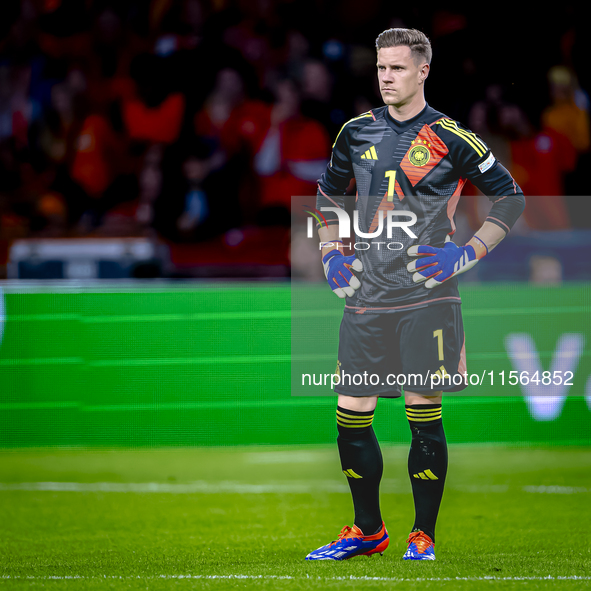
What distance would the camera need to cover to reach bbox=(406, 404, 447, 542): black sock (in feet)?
11.2

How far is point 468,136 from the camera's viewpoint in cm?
336

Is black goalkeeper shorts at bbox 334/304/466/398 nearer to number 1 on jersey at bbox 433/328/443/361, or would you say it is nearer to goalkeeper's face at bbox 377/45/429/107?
number 1 on jersey at bbox 433/328/443/361

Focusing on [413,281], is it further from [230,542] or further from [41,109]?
[41,109]

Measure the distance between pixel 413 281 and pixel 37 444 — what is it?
11.2 feet

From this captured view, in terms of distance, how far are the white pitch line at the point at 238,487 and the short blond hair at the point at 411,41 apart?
7.82ft

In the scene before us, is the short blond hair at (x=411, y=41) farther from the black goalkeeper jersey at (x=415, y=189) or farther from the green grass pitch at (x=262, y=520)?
the green grass pitch at (x=262, y=520)

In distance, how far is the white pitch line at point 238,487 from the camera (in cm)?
480

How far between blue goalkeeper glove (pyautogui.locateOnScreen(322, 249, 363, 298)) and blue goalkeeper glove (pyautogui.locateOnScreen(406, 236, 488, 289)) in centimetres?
24

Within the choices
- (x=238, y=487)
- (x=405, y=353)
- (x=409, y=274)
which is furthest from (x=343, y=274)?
(x=238, y=487)

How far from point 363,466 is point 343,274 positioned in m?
0.74

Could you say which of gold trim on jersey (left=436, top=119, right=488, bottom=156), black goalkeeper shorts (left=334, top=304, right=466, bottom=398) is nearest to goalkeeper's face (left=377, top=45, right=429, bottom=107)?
gold trim on jersey (left=436, top=119, right=488, bottom=156)

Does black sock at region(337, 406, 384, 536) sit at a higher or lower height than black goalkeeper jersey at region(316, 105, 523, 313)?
lower

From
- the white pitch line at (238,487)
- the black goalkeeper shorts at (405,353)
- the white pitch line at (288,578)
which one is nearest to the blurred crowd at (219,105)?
the white pitch line at (238,487)

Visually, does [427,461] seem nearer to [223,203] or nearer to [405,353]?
[405,353]
